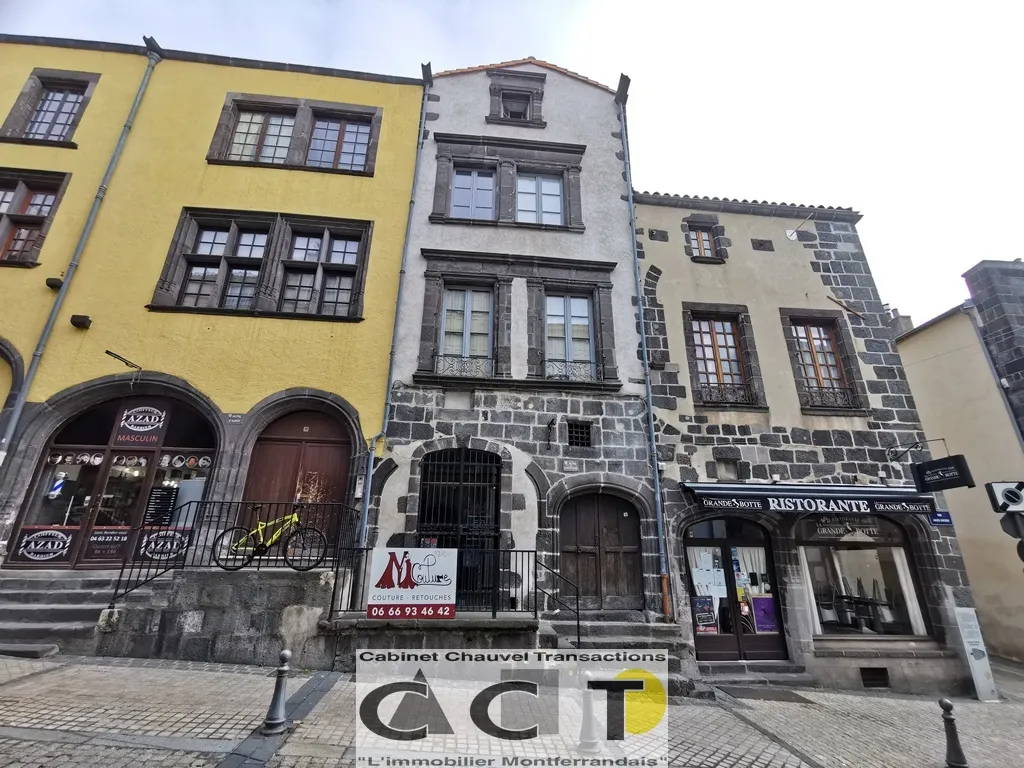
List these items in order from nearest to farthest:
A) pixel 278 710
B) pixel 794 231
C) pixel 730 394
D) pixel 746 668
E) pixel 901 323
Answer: pixel 278 710
pixel 746 668
pixel 730 394
pixel 794 231
pixel 901 323

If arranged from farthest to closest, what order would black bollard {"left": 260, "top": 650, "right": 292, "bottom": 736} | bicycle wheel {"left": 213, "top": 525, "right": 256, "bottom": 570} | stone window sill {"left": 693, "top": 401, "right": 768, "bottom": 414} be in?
1. stone window sill {"left": 693, "top": 401, "right": 768, "bottom": 414}
2. bicycle wheel {"left": 213, "top": 525, "right": 256, "bottom": 570}
3. black bollard {"left": 260, "top": 650, "right": 292, "bottom": 736}

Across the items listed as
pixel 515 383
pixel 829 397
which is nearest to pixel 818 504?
pixel 829 397

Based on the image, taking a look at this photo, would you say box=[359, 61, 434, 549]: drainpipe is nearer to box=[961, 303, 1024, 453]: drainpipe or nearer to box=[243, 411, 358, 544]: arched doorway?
box=[243, 411, 358, 544]: arched doorway

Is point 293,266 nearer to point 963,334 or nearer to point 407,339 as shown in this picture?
point 407,339

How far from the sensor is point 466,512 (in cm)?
824

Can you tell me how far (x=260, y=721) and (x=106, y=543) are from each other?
18.3 ft

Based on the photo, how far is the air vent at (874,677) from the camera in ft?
26.8

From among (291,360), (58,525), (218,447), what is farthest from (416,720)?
(58,525)

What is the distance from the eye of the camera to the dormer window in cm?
1196

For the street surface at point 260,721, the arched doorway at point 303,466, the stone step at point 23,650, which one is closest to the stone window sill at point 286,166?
the arched doorway at point 303,466

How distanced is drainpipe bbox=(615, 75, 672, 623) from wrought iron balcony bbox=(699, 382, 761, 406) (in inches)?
54.1

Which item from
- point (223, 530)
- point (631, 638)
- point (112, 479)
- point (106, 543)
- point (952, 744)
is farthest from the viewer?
point (112, 479)

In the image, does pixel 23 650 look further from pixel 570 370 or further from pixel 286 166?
pixel 286 166

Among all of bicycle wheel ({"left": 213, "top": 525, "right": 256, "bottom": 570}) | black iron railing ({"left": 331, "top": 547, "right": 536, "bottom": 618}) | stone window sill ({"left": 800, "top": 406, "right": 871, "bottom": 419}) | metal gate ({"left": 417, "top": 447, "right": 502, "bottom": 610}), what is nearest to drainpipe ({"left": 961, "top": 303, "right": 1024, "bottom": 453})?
stone window sill ({"left": 800, "top": 406, "right": 871, "bottom": 419})
